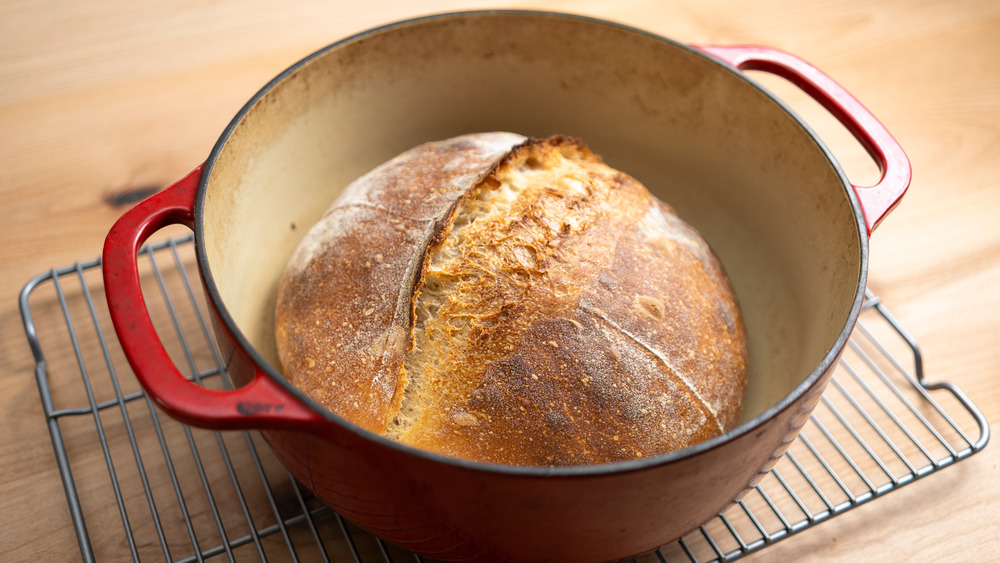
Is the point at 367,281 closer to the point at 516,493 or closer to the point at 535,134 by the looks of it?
the point at 516,493

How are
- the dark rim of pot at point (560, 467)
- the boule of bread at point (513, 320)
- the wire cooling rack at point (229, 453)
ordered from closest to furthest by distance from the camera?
1. the dark rim of pot at point (560, 467)
2. the boule of bread at point (513, 320)
3. the wire cooling rack at point (229, 453)

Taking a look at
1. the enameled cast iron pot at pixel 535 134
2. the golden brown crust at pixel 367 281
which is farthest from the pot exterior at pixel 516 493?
the golden brown crust at pixel 367 281

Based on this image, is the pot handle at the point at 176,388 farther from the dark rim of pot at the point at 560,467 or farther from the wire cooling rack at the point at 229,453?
the wire cooling rack at the point at 229,453

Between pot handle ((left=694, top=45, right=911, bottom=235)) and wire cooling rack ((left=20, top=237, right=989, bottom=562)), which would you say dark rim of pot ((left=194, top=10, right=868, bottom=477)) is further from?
wire cooling rack ((left=20, top=237, right=989, bottom=562))

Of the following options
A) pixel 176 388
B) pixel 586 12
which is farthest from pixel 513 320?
pixel 586 12

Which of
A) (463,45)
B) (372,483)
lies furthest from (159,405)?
(463,45)
